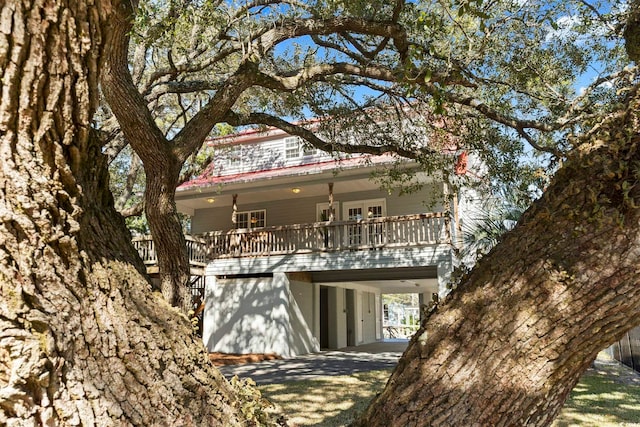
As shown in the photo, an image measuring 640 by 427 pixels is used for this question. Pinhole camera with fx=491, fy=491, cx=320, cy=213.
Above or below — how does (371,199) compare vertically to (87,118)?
above

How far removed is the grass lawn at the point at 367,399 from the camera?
625 cm

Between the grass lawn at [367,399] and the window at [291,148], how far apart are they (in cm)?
985

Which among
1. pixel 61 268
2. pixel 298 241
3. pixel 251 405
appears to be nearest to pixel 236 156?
pixel 298 241

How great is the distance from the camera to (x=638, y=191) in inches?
77.7

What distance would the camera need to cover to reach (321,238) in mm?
15992

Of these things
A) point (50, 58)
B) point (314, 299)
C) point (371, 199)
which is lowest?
point (314, 299)

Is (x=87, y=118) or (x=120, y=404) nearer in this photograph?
(x=120, y=404)

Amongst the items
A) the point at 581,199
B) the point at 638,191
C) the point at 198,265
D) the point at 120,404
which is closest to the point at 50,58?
the point at 120,404

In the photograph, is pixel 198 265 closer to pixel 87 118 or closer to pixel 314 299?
pixel 314 299

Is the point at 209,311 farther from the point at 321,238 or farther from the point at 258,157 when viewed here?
the point at 258,157

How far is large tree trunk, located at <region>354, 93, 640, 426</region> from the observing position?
191cm

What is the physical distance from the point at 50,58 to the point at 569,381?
2287 mm

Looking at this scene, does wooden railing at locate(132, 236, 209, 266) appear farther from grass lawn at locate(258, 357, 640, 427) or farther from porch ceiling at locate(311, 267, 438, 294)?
grass lawn at locate(258, 357, 640, 427)

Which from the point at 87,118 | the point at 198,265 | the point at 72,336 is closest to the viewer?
the point at 72,336
